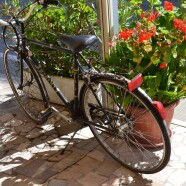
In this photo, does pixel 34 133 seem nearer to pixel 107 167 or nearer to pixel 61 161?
pixel 61 161

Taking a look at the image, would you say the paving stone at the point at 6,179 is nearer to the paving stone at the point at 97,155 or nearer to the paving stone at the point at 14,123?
the paving stone at the point at 97,155

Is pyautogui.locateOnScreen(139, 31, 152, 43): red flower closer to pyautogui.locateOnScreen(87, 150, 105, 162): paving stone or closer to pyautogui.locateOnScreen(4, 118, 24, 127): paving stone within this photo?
pyautogui.locateOnScreen(87, 150, 105, 162): paving stone

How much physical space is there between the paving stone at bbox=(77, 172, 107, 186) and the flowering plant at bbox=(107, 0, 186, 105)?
0.86 m

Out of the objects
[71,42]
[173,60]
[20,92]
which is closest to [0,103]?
[20,92]

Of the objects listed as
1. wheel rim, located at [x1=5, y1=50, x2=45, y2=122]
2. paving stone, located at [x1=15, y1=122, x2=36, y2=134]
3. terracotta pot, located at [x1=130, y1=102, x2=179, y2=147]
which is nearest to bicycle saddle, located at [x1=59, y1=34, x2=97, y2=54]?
terracotta pot, located at [x1=130, y1=102, x2=179, y2=147]

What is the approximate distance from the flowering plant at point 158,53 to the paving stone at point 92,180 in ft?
2.81

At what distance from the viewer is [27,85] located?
3742 millimetres

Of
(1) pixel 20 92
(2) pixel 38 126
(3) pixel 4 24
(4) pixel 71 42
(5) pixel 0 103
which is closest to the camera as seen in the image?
(4) pixel 71 42

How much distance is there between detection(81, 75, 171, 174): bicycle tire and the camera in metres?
2.68

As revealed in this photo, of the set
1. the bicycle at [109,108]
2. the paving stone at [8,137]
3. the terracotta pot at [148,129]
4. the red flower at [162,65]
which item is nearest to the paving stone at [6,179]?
the paving stone at [8,137]

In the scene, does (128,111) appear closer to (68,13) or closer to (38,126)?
(38,126)

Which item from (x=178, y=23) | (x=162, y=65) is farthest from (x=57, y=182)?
(x=178, y=23)

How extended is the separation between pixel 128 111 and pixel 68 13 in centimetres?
161

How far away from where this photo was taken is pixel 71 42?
2.80 meters
